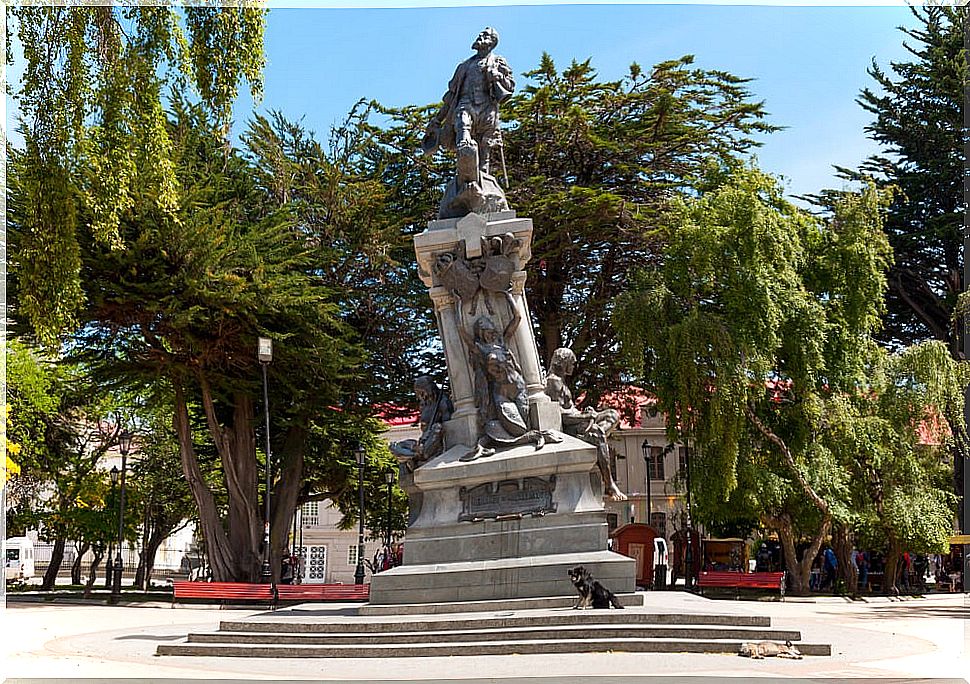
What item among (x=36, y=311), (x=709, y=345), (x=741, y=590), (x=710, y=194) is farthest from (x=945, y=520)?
(x=36, y=311)

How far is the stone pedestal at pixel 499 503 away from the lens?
13141 mm

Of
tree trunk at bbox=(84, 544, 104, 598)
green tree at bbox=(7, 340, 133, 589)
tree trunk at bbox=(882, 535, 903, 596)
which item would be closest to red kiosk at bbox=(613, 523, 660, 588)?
tree trunk at bbox=(882, 535, 903, 596)

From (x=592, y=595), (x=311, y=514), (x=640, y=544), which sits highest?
(x=311, y=514)

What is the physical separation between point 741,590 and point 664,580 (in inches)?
78.8

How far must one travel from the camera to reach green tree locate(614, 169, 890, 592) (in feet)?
80.6

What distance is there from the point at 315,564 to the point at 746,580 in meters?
47.2

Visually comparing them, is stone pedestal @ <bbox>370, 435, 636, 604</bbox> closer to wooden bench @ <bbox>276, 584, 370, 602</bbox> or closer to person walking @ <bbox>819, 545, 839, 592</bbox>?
wooden bench @ <bbox>276, 584, 370, 602</bbox>

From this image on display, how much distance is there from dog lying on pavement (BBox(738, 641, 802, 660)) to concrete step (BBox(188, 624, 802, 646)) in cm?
37

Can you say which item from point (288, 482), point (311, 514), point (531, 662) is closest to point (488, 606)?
point (531, 662)

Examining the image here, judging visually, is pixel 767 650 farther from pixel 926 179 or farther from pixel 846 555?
pixel 926 179

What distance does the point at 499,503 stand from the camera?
13.9 m

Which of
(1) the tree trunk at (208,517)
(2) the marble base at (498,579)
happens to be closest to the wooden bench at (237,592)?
(1) the tree trunk at (208,517)

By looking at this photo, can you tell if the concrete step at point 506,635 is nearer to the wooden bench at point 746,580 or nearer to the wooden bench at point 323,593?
the wooden bench at point 323,593

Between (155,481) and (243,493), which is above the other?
(155,481)
